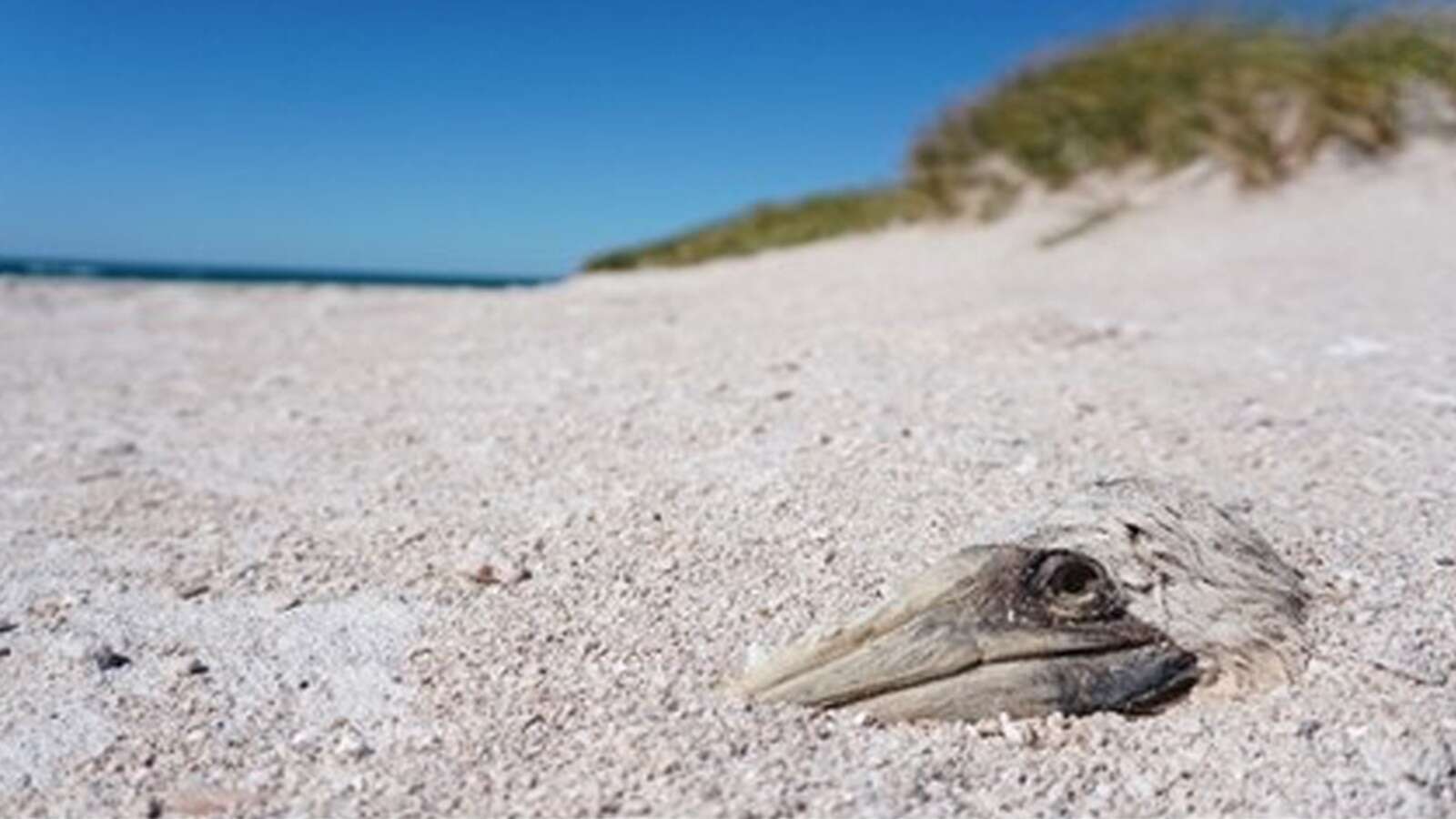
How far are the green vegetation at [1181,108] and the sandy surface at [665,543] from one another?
238 centimetres

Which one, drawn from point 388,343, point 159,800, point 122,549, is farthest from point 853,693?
point 388,343

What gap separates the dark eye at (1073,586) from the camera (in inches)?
91.6

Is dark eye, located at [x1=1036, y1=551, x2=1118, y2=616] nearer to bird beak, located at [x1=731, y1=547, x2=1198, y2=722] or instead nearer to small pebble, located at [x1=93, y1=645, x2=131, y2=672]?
bird beak, located at [x1=731, y1=547, x2=1198, y2=722]

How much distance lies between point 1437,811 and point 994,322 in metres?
3.56

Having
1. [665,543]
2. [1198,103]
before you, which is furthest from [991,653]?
[1198,103]

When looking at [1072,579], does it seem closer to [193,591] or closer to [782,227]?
[193,591]

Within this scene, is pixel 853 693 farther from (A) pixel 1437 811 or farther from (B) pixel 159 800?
(B) pixel 159 800

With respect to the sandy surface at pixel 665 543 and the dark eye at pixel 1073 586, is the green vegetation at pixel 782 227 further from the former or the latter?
the dark eye at pixel 1073 586

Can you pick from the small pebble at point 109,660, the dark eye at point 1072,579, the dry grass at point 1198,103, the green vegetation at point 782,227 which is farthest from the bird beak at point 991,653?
the green vegetation at point 782,227

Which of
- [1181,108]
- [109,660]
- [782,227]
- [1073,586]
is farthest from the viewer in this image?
[782,227]

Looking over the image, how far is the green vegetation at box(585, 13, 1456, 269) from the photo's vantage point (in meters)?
8.18

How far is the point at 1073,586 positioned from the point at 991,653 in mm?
224

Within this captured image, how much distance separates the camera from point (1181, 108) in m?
9.16

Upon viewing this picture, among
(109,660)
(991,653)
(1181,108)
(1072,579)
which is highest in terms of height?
(1181,108)
